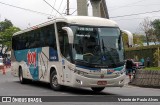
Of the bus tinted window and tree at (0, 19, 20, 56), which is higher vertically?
tree at (0, 19, 20, 56)

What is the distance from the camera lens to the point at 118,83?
17.2 meters

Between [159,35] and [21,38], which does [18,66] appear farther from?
[159,35]

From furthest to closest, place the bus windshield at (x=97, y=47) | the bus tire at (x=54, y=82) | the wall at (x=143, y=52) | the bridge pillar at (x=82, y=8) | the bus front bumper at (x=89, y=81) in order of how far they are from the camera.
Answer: the wall at (x=143, y=52)
the bridge pillar at (x=82, y=8)
the bus tire at (x=54, y=82)
the bus windshield at (x=97, y=47)
the bus front bumper at (x=89, y=81)

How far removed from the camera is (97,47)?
1675cm

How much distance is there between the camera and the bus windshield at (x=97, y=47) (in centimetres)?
1653

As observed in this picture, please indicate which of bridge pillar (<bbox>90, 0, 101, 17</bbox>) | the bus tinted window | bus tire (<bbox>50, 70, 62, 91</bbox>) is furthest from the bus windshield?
bridge pillar (<bbox>90, 0, 101, 17</bbox>)

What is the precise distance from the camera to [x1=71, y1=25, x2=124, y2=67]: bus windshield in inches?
651

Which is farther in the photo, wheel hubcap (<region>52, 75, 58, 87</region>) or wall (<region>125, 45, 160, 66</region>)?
wall (<region>125, 45, 160, 66</region>)

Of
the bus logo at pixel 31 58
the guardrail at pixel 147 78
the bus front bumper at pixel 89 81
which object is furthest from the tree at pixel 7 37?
the bus front bumper at pixel 89 81

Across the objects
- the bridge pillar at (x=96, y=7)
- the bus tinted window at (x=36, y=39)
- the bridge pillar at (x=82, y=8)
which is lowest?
the bus tinted window at (x=36, y=39)

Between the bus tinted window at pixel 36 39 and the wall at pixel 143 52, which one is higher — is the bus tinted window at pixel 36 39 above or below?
above

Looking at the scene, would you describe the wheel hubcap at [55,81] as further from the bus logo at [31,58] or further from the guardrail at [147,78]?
the guardrail at [147,78]

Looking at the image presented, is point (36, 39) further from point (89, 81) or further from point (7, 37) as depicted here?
point (7, 37)

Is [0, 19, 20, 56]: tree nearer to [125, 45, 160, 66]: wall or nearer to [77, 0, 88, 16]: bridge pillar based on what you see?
[125, 45, 160, 66]: wall
